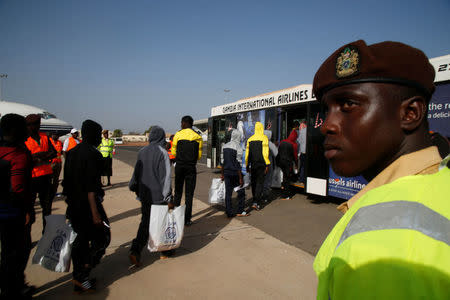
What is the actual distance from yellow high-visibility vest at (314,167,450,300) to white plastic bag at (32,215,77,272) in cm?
312

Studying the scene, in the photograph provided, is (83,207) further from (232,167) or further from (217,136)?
(217,136)

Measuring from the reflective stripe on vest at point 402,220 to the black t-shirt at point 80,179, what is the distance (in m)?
2.85

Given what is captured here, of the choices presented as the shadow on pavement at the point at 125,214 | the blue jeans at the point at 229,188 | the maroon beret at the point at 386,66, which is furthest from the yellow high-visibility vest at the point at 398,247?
the shadow on pavement at the point at 125,214

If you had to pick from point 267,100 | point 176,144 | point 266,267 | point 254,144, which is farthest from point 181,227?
point 267,100

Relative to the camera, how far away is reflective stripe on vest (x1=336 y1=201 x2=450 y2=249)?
19.4 inches

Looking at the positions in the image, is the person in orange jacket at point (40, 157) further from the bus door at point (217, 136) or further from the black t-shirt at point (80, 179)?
the bus door at point (217, 136)

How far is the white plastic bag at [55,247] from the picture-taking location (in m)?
2.87

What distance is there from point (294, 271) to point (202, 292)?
123 cm

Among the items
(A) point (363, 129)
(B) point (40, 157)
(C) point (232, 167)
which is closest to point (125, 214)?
(B) point (40, 157)

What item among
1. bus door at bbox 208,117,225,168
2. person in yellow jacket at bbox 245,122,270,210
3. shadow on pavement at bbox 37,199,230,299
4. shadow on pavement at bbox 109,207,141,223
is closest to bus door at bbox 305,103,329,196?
person in yellow jacket at bbox 245,122,270,210

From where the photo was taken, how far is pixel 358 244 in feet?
1.65

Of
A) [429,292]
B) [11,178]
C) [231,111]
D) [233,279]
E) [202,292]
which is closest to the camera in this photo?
[429,292]

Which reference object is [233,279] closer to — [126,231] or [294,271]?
[294,271]

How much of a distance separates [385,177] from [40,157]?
4960 mm
